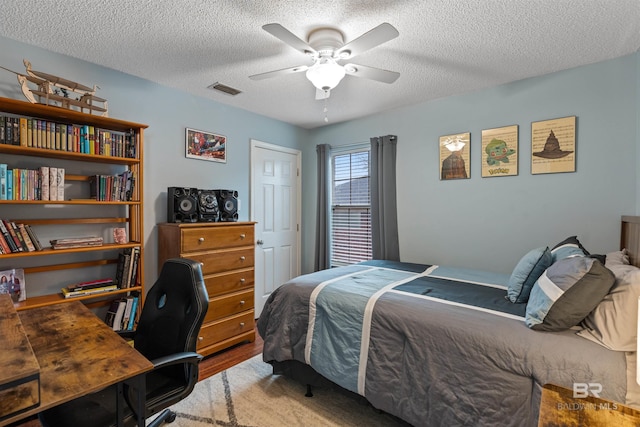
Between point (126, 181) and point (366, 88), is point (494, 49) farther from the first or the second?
point (126, 181)

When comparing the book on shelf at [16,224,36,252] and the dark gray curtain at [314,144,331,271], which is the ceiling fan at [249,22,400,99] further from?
the dark gray curtain at [314,144,331,271]

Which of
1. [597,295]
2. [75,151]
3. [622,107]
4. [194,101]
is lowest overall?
[597,295]

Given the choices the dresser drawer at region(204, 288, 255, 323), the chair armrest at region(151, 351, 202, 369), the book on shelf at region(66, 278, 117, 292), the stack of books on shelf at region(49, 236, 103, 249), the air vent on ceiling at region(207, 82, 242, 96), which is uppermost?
the air vent on ceiling at region(207, 82, 242, 96)

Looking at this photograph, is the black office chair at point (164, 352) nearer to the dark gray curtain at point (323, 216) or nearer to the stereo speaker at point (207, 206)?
the stereo speaker at point (207, 206)

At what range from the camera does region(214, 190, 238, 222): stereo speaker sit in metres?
3.00

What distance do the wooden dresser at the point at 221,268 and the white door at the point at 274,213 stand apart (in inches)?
26.6

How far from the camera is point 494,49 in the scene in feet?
7.00

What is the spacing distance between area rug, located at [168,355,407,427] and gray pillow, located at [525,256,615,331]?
99cm

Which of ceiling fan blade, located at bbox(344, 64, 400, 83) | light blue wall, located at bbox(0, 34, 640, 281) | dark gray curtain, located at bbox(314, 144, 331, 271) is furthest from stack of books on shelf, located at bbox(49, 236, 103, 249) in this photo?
dark gray curtain, located at bbox(314, 144, 331, 271)

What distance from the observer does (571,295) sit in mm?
1345

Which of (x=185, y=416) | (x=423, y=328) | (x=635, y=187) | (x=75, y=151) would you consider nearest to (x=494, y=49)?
(x=635, y=187)

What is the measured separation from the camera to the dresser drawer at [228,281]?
8.73 feet

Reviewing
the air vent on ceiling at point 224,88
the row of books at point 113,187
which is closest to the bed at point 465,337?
the row of books at point 113,187

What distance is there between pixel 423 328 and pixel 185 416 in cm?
156
